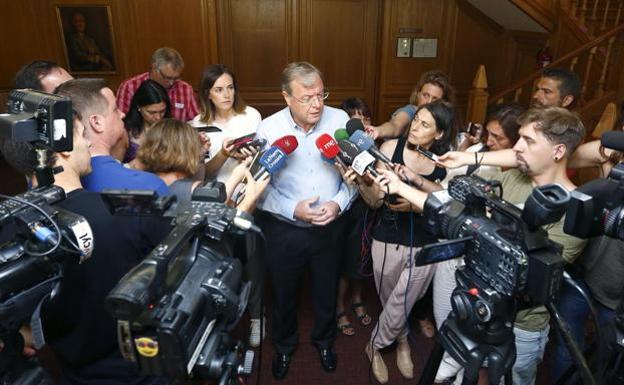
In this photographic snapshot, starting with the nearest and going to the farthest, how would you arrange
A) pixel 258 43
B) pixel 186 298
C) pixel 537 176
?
pixel 186 298, pixel 537 176, pixel 258 43

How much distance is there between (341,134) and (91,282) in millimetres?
1242

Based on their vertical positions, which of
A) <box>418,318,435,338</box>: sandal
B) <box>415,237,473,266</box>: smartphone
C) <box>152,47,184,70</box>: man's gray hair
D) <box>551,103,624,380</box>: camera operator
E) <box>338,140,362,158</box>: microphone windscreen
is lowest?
<box>418,318,435,338</box>: sandal

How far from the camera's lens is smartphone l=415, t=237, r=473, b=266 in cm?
111

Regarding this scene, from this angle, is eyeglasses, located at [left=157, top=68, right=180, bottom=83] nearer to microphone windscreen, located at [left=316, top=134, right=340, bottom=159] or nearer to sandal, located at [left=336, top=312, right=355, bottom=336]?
microphone windscreen, located at [left=316, top=134, right=340, bottom=159]

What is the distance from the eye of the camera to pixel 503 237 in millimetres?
1062

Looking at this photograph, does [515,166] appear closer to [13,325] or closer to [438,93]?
[438,93]


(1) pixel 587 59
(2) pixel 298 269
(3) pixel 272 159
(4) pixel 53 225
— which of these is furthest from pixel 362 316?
(1) pixel 587 59

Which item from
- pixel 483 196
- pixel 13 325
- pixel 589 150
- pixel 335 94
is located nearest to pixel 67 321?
pixel 13 325

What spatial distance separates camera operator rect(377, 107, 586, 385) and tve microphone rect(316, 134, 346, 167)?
0.92ft

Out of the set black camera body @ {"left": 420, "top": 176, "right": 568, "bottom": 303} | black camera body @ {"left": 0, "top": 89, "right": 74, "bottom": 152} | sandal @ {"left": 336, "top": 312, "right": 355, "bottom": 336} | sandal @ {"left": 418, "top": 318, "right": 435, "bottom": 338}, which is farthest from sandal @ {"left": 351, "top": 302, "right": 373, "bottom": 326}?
black camera body @ {"left": 0, "top": 89, "right": 74, "bottom": 152}

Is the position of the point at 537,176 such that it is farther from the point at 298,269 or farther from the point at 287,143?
the point at 298,269

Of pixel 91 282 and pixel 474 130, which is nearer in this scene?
pixel 91 282

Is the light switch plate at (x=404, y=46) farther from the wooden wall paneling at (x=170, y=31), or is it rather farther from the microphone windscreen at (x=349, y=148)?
the microphone windscreen at (x=349, y=148)

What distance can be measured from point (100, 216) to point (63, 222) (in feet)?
0.68
